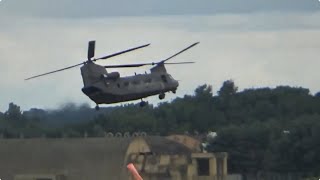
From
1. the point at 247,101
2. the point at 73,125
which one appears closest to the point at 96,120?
the point at 73,125

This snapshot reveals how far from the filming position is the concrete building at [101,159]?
54.3 meters

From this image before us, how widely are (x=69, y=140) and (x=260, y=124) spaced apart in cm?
1112

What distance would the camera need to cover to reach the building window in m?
58.3

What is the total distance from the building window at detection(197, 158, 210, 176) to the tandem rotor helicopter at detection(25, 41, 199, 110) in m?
15.9

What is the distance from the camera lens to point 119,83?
41.7 m

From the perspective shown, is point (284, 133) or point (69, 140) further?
point (284, 133)

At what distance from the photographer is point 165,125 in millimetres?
61219

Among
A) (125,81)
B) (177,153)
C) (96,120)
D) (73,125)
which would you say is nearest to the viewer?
(125,81)

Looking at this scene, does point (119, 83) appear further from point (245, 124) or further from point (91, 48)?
point (245, 124)

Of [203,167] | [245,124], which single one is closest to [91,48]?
[203,167]

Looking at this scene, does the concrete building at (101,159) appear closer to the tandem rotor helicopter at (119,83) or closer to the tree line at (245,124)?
the tree line at (245,124)

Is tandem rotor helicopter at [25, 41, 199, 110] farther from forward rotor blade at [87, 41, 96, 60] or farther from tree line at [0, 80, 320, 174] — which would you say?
tree line at [0, 80, 320, 174]

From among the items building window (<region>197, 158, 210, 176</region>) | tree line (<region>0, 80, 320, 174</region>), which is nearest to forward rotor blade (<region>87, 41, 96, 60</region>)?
tree line (<region>0, 80, 320, 174</region>)

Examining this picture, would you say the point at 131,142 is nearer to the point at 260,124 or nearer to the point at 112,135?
the point at 112,135
